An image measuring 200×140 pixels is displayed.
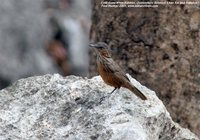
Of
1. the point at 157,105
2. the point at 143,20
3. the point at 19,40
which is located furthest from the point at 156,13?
the point at 19,40

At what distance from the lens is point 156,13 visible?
9133 millimetres

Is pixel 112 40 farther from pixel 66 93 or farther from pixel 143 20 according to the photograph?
pixel 66 93

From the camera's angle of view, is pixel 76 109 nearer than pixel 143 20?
Yes

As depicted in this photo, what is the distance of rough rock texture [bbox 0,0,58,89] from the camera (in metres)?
14.4

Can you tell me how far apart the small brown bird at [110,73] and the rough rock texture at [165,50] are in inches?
47.6

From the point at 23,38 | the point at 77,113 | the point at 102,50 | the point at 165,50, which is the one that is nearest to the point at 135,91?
the point at 77,113

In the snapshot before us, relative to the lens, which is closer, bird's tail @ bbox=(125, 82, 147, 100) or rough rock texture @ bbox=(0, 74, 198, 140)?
rough rock texture @ bbox=(0, 74, 198, 140)

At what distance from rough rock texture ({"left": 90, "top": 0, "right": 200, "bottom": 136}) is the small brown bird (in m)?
1.21

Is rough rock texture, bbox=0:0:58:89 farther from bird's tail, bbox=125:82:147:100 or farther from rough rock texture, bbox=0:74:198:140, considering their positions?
rough rock texture, bbox=0:74:198:140

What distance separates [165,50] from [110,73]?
1.46m

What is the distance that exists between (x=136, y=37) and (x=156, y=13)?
0.87ft

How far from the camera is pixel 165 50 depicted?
9.09 metres

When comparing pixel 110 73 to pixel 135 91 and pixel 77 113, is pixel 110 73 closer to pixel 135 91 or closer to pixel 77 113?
pixel 135 91

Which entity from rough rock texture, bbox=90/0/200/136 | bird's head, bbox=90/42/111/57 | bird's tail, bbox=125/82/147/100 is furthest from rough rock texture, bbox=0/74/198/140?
rough rock texture, bbox=90/0/200/136
